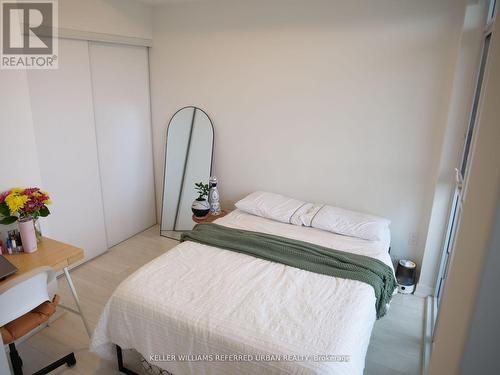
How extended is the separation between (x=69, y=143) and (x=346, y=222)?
8.16 feet

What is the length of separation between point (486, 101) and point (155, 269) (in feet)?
6.61

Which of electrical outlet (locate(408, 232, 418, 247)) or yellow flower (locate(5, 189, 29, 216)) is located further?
electrical outlet (locate(408, 232, 418, 247))

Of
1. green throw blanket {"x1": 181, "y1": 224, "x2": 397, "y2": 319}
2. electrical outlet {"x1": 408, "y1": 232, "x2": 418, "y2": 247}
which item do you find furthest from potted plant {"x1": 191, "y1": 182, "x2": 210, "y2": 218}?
electrical outlet {"x1": 408, "y1": 232, "x2": 418, "y2": 247}

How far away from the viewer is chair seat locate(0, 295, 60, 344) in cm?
172

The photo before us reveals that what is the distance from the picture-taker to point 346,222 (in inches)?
110

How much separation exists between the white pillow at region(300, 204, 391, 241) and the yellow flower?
204cm

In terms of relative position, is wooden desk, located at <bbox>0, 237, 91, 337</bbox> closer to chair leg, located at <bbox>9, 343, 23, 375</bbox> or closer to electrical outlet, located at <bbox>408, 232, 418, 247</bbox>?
chair leg, located at <bbox>9, 343, 23, 375</bbox>

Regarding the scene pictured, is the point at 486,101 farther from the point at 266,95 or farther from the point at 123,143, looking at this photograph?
the point at 123,143

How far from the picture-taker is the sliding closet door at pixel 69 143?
2.72 metres

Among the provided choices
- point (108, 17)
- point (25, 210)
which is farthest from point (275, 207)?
point (108, 17)

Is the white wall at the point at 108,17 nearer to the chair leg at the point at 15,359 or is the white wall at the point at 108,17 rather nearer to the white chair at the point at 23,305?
the white chair at the point at 23,305

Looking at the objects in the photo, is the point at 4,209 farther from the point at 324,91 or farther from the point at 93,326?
the point at 324,91

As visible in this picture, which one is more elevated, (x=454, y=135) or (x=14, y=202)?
(x=454, y=135)

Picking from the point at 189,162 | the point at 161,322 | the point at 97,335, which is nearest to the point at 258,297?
the point at 161,322
